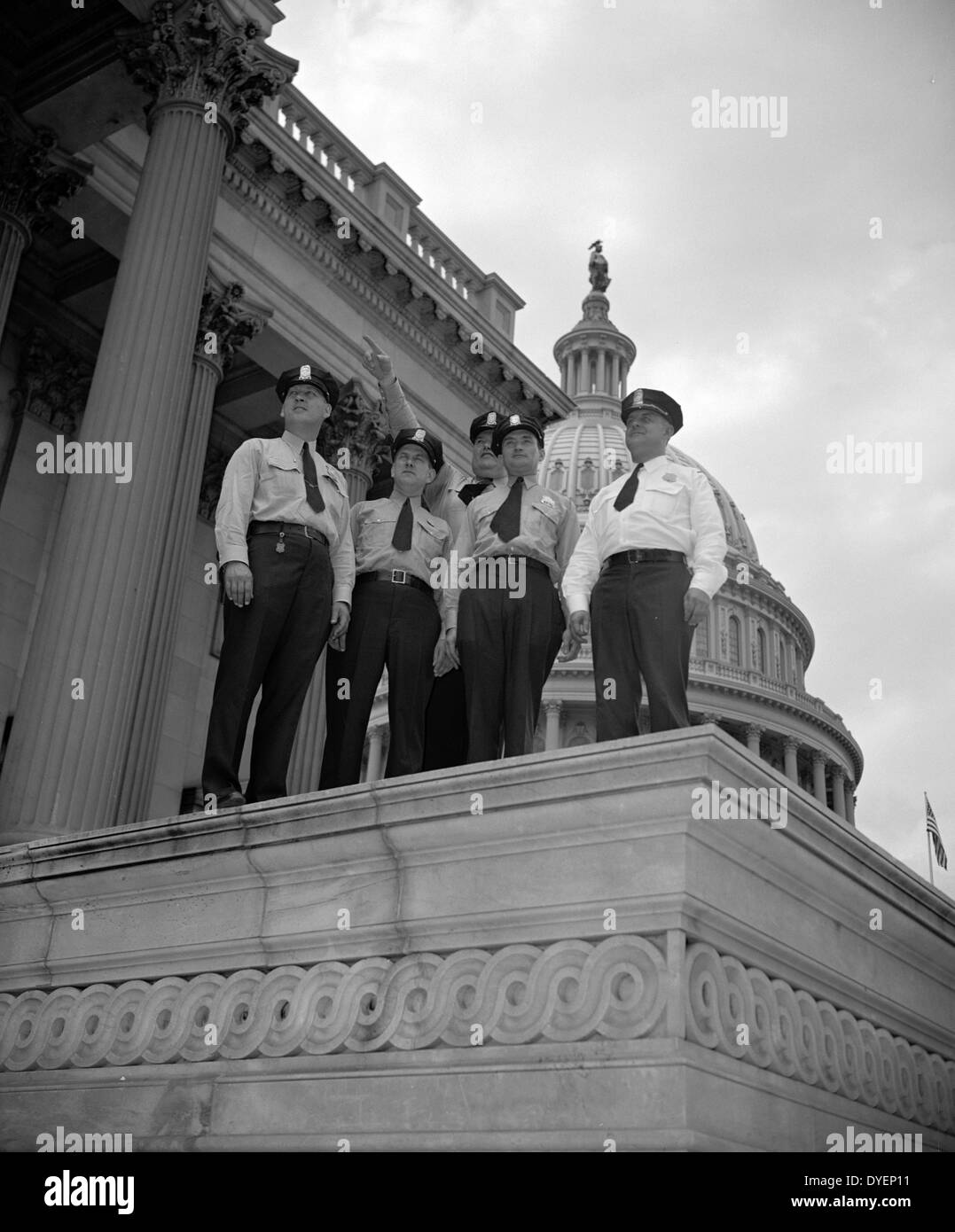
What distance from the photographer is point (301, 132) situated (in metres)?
18.6

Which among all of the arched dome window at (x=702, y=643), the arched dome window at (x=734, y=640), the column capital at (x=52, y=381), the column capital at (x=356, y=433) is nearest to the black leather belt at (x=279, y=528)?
the column capital at (x=356, y=433)

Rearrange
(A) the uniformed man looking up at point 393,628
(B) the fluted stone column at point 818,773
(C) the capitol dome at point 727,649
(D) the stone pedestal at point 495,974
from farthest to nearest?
(B) the fluted stone column at point 818,773 < (C) the capitol dome at point 727,649 < (A) the uniformed man looking up at point 393,628 < (D) the stone pedestal at point 495,974

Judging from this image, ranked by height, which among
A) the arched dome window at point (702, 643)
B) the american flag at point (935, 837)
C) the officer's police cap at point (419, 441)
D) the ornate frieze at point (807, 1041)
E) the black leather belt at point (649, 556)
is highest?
the arched dome window at point (702, 643)

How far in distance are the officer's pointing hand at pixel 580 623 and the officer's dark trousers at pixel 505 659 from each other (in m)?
0.41

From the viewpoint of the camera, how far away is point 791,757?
7775 cm

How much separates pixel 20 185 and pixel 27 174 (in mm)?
147

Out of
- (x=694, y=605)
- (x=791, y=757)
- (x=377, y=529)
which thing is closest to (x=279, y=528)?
(x=377, y=529)

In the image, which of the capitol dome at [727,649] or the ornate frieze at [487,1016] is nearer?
the ornate frieze at [487,1016]

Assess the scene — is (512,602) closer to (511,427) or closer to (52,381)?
(511,427)

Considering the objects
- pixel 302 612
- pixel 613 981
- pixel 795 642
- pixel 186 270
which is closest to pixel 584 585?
pixel 302 612

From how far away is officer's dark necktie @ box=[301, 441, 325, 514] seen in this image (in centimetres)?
735

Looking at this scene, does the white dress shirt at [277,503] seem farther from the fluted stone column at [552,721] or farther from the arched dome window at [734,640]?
the arched dome window at [734,640]

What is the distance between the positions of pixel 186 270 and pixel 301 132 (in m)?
8.50

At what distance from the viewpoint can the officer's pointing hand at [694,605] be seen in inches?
254
